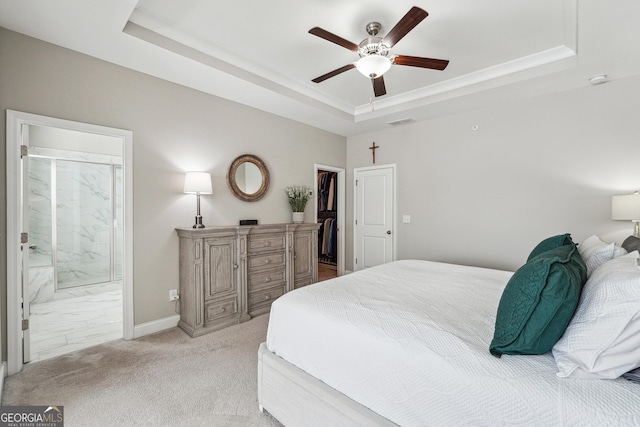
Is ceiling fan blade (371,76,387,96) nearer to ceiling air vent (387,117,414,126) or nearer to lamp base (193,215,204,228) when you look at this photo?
ceiling air vent (387,117,414,126)

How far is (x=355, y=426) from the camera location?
1.34m

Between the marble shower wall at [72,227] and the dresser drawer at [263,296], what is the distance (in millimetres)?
2800

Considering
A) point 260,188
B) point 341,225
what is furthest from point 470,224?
point 260,188

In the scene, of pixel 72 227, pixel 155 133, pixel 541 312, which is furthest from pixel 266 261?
pixel 72 227

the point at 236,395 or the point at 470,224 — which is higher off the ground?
the point at 470,224

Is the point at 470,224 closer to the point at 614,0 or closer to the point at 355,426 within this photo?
the point at 614,0

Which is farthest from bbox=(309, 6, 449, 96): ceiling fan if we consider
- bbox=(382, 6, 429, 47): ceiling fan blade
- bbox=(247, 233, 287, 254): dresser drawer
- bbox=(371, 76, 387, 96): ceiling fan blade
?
bbox=(247, 233, 287, 254): dresser drawer

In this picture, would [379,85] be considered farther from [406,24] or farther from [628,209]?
[628,209]

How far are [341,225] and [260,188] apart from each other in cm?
191

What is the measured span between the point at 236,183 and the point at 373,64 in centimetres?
219

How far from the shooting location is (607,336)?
1013mm

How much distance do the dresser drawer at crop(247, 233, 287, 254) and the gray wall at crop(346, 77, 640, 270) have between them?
197 centimetres

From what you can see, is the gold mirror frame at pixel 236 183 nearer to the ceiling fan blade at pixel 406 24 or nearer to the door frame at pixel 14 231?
the door frame at pixel 14 231

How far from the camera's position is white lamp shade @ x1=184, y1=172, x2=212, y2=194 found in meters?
3.09
